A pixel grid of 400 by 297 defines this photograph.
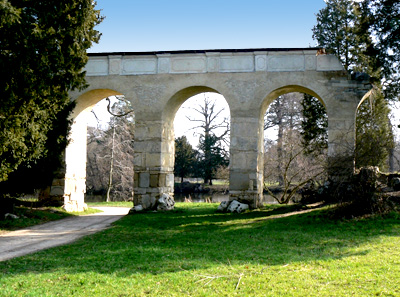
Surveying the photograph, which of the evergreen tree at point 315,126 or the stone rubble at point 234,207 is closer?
the stone rubble at point 234,207

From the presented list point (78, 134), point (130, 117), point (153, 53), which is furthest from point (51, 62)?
point (130, 117)

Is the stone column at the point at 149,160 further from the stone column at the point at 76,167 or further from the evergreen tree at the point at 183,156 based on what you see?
the evergreen tree at the point at 183,156

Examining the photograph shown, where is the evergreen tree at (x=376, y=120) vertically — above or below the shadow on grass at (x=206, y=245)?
above

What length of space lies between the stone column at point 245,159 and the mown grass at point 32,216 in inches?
234

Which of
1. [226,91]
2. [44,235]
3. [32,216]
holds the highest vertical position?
[226,91]

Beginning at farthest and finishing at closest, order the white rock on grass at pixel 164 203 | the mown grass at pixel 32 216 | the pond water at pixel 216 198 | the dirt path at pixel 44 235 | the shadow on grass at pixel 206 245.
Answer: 1. the pond water at pixel 216 198
2. the white rock on grass at pixel 164 203
3. the mown grass at pixel 32 216
4. the dirt path at pixel 44 235
5. the shadow on grass at pixel 206 245

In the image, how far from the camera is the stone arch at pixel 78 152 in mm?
15618

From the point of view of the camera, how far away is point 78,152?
1641cm

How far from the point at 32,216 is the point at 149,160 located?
13.9 ft

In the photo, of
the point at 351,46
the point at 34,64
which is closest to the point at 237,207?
the point at 34,64

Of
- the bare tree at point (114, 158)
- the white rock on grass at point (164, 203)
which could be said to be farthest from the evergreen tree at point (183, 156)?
the white rock on grass at point (164, 203)

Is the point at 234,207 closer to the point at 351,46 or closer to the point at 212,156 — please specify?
the point at 351,46

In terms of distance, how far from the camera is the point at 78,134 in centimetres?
1633

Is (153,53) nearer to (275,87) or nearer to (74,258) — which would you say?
(275,87)
